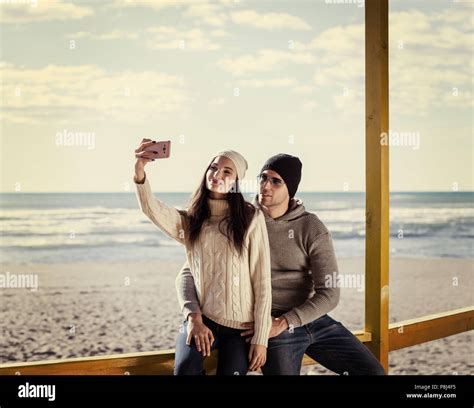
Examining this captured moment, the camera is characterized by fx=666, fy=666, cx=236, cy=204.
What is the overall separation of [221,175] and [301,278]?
51cm

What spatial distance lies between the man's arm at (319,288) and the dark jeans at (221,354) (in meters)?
0.21

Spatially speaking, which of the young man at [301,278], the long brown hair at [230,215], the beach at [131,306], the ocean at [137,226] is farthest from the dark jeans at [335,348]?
the ocean at [137,226]

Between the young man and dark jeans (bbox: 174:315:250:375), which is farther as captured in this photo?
the young man

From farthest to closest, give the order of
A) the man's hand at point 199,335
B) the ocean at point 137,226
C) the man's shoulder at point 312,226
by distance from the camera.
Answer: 1. the ocean at point 137,226
2. the man's shoulder at point 312,226
3. the man's hand at point 199,335

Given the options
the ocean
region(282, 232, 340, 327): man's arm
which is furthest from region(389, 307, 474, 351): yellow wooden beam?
the ocean

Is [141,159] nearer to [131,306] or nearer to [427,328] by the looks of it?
[427,328]

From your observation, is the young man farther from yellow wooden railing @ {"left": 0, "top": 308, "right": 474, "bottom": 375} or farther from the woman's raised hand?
the woman's raised hand

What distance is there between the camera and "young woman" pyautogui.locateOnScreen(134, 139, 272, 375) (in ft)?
7.43

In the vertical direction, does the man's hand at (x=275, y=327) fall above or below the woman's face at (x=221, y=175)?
below

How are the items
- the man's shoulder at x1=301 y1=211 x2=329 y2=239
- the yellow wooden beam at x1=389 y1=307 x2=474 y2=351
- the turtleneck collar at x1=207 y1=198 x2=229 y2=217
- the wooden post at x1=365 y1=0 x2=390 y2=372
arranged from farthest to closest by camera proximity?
the yellow wooden beam at x1=389 y1=307 x2=474 y2=351 → the wooden post at x1=365 y1=0 x2=390 y2=372 → the man's shoulder at x1=301 y1=211 x2=329 y2=239 → the turtleneck collar at x1=207 y1=198 x2=229 y2=217

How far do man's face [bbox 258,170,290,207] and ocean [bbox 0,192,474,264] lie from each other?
409 inches

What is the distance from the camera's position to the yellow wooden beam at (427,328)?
2850 mm

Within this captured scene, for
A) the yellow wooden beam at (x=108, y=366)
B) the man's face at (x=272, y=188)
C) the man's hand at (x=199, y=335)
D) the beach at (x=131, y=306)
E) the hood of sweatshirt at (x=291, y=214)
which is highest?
the man's face at (x=272, y=188)

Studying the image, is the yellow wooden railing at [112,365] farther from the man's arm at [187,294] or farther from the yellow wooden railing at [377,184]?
the man's arm at [187,294]
